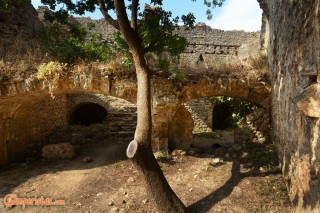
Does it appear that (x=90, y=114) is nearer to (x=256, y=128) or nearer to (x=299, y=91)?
(x=256, y=128)

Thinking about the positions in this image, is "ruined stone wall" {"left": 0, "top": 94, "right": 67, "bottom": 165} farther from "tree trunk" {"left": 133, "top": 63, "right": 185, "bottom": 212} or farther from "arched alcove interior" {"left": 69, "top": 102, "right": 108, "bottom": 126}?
"tree trunk" {"left": 133, "top": 63, "right": 185, "bottom": 212}

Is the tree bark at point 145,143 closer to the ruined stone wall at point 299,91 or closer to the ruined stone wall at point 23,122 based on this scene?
the ruined stone wall at point 299,91

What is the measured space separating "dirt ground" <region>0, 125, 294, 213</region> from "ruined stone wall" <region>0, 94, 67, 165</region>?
0.54m

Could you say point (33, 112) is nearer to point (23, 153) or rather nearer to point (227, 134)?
point (23, 153)

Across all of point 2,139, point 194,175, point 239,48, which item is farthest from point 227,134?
point 2,139

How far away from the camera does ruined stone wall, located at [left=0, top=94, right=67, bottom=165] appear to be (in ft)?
21.5

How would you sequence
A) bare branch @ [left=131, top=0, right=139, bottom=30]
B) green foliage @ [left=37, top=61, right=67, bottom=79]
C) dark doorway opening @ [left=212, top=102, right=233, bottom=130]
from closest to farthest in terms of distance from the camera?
bare branch @ [left=131, top=0, right=139, bottom=30] → green foliage @ [left=37, top=61, right=67, bottom=79] → dark doorway opening @ [left=212, top=102, right=233, bottom=130]

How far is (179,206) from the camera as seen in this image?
12.6 ft

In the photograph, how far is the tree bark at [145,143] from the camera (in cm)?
357

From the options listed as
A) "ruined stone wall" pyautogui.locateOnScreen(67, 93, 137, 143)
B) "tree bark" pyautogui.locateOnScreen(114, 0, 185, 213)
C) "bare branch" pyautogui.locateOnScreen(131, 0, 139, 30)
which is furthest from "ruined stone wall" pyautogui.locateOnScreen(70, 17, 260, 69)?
"tree bark" pyautogui.locateOnScreen(114, 0, 185, 213)

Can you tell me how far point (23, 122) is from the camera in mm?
7555

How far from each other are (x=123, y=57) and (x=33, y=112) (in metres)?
4.24

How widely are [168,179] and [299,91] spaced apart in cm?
322

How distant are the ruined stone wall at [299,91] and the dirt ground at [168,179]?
0.60m
